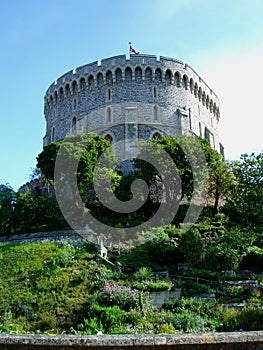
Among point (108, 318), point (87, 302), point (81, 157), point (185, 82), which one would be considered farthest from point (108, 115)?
point (108, 318)

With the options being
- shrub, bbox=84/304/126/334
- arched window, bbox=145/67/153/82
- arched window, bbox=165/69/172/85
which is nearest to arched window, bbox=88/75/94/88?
arched window, bbox=145/67/153/82

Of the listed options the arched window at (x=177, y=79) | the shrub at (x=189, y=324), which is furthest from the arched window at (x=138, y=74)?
the shrub at (x=189, y=324)

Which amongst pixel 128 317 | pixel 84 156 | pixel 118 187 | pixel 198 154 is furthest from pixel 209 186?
pixel 128 317

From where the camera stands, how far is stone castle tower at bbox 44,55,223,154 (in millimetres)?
35469

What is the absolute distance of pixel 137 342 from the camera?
4508 millimetres

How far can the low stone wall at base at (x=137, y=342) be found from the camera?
4492 millimetres

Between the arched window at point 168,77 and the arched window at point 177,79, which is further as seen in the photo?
the arched window at point 177,79

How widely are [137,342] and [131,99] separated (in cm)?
3277

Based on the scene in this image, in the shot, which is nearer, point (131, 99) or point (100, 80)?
point (131, 99)

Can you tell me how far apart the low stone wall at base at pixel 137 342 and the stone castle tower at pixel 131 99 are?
29746 mm

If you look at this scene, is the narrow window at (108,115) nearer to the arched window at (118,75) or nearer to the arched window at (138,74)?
the arched window at (118,75)

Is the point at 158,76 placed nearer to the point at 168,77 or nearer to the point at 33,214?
the point at 168,77

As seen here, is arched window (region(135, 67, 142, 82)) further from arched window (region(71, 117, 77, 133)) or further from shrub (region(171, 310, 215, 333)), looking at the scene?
shrub (region(171, 310, 215, 333))

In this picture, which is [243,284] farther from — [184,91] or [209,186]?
[184,91]
